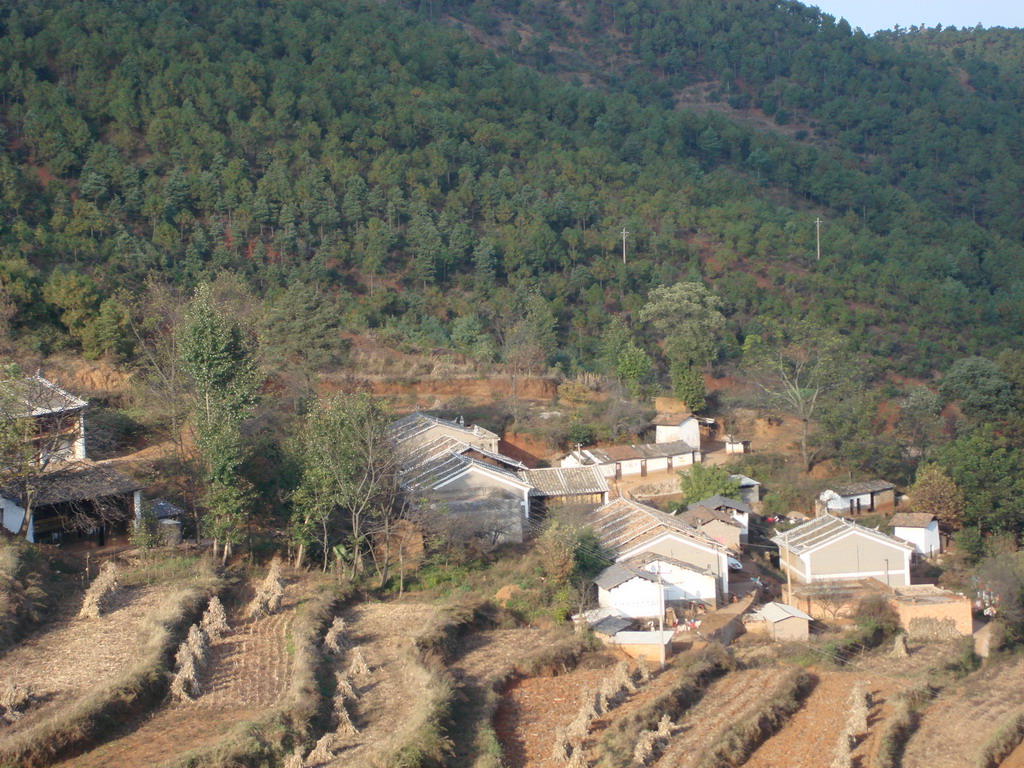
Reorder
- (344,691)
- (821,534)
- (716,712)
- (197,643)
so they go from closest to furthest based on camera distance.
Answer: (344,691) < (197,643) < (716,712) < (821,534)

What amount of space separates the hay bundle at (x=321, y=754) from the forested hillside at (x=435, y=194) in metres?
18.0

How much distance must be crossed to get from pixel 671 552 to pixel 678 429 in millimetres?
8184

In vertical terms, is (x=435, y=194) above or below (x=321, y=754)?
above

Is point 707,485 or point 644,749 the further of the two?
point 707,485

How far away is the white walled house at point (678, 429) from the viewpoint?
28953 mm

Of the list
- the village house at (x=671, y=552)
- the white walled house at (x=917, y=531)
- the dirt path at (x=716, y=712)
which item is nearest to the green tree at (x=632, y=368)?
the white walled house at (x=917, y=531)

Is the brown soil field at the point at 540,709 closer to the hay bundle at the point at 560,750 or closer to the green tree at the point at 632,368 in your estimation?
the hay bundle at the point at 560,750

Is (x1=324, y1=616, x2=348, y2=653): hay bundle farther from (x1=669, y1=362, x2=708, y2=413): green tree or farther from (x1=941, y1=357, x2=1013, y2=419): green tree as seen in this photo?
(x1=941, y1=357, x2=1013, y2=419): green tree

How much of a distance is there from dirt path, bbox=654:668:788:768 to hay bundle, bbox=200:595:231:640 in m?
6.57

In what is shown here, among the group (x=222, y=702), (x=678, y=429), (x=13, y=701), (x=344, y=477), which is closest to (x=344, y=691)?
(x=222, y=702)

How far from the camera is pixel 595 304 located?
1672 inches

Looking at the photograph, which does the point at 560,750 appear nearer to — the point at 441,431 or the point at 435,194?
the point at 441,431

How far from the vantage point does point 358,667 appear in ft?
48.2

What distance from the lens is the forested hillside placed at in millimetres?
37781
